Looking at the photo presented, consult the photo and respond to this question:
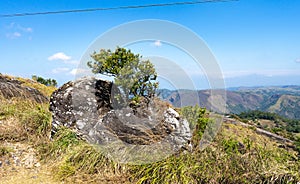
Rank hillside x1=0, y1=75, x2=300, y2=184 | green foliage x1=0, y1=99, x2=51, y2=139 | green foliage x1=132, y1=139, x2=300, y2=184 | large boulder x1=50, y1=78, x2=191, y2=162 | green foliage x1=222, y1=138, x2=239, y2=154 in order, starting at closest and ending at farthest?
green foliage x1=132, y1=139, x2=300, y2=184 < hillside x1=0, y1=75, x2=300, y2=184 < green foliage x1=222, y1=138, x2=239, y2=154 < large boulder x1=50, y1=78, x2=191, y2=162 < green foliage x1=0, y1=99, x2=51, y2=139

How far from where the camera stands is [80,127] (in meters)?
5.12

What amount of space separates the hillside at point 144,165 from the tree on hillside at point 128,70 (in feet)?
6.05

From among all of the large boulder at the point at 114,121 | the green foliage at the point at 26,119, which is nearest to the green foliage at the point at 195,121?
the large boulder at the point at 114,121

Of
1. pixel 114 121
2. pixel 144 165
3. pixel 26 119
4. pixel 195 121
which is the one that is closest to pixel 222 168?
pixel 144 165

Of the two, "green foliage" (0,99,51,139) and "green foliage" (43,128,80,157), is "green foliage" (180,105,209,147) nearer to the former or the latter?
"green foliage" (43,128,80,157)

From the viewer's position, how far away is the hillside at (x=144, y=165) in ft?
11.7

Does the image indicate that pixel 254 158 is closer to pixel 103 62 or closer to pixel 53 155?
pixel 53 155

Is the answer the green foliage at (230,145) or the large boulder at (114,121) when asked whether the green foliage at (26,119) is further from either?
the green foliage at (230,145)

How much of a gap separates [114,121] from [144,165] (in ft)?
4.52

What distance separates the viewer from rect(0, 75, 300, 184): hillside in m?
3.56

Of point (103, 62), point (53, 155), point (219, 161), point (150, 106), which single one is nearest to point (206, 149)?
point (219, 161)

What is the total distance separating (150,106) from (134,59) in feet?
9.56

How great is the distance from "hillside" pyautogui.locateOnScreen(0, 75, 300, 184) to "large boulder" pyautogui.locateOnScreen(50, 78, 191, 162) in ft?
0.84

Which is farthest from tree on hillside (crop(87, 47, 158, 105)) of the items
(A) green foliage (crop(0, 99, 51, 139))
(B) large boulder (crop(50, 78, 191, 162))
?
(A) green foliage (crop(0, 99, 51, 139))
